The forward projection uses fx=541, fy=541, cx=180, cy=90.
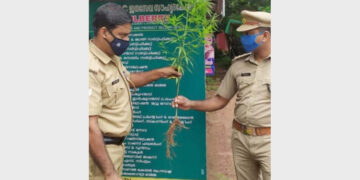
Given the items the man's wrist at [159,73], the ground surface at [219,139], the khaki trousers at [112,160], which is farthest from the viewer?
the man's wrist at [159,73]

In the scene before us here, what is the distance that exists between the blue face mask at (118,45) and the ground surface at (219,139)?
2.49ft

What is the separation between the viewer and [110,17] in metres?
4.46

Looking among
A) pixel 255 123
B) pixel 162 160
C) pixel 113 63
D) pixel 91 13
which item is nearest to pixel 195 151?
pixel 162 160

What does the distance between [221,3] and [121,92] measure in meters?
1.10

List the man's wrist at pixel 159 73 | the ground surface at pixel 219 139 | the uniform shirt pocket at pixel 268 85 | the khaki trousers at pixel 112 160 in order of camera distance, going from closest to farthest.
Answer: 1. the uniform shirt pocket at pixel 268 85
2. the khaki trousers at pixel 112 160
3. the ground surface at pixel 219 139
4. the man's wrist at pixel 159 73

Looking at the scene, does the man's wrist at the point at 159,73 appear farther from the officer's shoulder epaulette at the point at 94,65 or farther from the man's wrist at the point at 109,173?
the man's wrist at the point at 109,173

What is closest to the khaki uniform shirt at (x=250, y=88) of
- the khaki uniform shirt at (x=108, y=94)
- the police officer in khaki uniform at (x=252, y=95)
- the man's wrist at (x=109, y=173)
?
the police officer in khaki uniform at (x=252, y=95)

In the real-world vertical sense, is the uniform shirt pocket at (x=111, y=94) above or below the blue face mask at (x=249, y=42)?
below

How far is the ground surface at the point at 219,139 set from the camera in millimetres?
4578

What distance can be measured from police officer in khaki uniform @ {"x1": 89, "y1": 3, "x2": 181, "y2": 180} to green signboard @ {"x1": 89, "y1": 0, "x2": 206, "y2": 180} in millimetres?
139

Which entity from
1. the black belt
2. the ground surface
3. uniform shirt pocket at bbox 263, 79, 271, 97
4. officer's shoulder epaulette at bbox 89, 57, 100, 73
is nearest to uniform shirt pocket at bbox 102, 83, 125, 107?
officer's shoulder epaulette at bbox 89, 57, 100, 73

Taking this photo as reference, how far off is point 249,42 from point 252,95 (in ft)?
1.41

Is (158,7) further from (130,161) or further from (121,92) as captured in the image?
(130,161)

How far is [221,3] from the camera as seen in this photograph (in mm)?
4465
